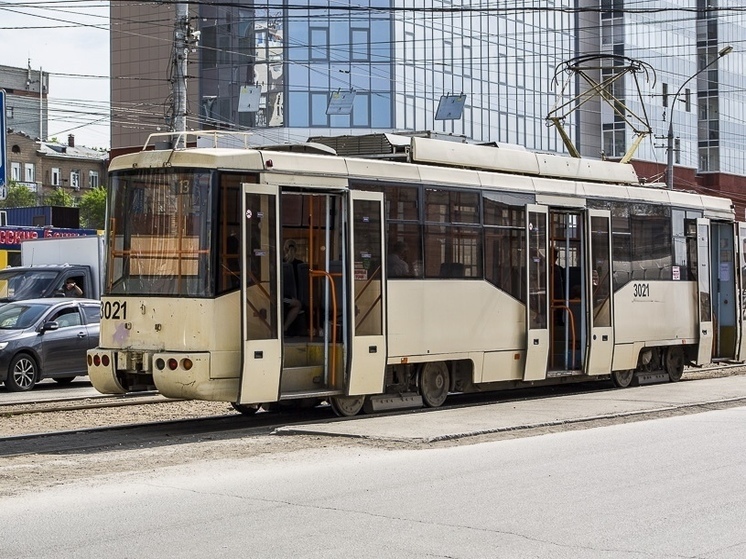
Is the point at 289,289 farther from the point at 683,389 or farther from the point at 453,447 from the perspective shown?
the point at 683,389

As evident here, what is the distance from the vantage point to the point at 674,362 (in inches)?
867

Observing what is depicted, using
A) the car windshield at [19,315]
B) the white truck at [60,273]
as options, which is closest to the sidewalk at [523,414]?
the car windshield at [19,315]

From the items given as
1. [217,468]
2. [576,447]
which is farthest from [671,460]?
[217,468]

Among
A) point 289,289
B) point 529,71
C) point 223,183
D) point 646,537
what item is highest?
point 529,71

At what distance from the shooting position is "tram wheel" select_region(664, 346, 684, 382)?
21844mm

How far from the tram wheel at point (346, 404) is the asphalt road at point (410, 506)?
104 inches

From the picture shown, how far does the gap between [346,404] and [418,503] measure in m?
6.14

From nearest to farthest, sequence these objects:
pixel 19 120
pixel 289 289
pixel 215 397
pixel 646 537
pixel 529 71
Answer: pixel 646 537 < pixel 215 397 < pixel 289 289 < pixel 529 71 < pixel 19 120

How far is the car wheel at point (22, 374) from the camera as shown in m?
20.8

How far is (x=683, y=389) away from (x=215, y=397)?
876 centimetres

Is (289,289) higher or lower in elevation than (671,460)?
higher

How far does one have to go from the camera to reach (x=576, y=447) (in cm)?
1255

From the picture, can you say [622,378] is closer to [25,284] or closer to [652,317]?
[652,317]

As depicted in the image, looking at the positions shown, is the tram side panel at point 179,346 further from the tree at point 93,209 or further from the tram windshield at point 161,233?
the tree at point 93,209
